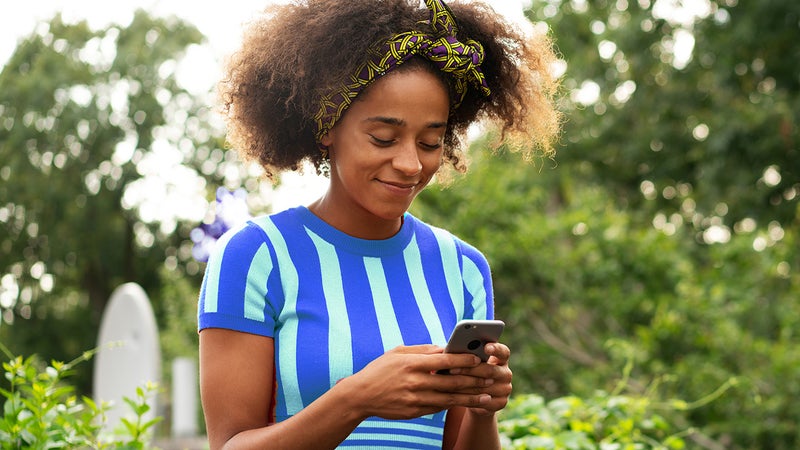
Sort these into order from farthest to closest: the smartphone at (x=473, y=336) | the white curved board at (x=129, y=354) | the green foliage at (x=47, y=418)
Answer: the white curved board at (x=129, y=354), the green foliage at (x=47, y=418), the smartphone at (x=473, y=336)

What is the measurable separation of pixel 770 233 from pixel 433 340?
8865 millimetres

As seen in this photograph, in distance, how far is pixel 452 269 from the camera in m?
2.07

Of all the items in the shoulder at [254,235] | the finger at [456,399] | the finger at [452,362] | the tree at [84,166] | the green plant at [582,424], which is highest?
the tree at [84,166]

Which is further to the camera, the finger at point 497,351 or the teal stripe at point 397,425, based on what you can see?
Result: the teal stripe at point 397,425

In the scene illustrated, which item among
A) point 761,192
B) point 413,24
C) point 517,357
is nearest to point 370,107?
point 413,24

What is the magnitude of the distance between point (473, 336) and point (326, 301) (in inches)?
12.7

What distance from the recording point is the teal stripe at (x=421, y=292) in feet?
6.23

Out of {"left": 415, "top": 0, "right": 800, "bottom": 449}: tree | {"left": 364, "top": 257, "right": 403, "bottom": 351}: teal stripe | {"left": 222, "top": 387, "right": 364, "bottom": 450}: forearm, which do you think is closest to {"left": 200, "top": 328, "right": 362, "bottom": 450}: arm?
{"left": 222, "top": 387, "right": 364, "bottom": 450}: forearm

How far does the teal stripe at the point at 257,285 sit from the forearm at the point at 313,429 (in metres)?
0.19

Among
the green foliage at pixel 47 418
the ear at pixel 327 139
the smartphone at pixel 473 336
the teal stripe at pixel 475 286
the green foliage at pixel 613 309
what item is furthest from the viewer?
the green foliage at pixel 613 309

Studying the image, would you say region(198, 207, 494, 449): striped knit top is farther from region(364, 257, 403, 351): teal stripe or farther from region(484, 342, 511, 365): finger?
region(484, 342, 511, 365): finger

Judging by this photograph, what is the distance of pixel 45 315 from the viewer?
24844 mm

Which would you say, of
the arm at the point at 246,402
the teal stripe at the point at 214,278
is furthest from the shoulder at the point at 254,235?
the arm at the point at 246,402

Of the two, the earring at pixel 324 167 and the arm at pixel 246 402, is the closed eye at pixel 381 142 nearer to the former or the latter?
the earring at pixel 324 167
